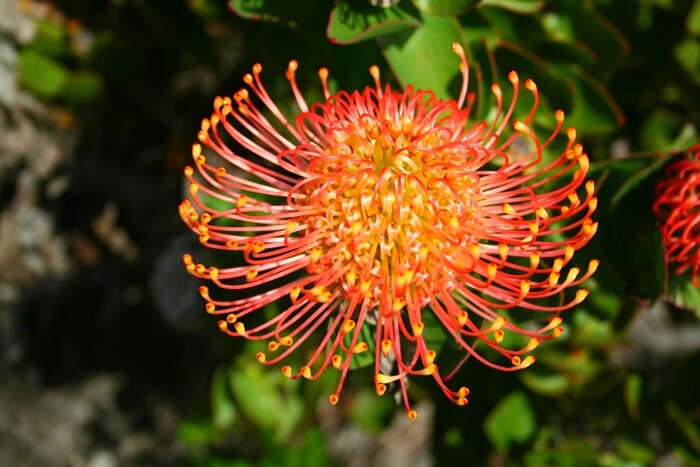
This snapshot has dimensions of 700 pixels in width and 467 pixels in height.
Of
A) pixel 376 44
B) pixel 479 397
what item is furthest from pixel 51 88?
pixel 479 397

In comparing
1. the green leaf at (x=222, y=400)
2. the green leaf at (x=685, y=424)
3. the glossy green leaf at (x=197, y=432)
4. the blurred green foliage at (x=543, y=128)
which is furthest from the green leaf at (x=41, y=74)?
the green leaf at (x=685, y=424)

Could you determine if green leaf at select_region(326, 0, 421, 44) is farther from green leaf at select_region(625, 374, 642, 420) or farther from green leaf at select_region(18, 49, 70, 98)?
green leaf at select_region(18, 49, 70, 98)

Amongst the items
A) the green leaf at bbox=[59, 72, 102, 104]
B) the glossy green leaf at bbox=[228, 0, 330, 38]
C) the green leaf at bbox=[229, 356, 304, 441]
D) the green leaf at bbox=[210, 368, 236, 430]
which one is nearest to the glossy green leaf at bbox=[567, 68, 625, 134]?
the glossy green leaf at bbox=[228, 0, 330, 38]

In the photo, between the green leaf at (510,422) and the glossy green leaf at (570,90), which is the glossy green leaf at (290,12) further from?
the green leaf at (510,422)

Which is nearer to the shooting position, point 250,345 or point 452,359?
point 452,359

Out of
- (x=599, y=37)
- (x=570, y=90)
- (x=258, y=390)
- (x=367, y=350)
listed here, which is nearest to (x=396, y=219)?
(x=367, y=350)

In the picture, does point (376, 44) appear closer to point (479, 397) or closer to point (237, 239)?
point (237, 239)

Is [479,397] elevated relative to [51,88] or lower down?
lower down

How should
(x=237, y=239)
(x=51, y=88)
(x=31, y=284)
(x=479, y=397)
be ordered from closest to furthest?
1. (x=237, y=239)
2. (x=479, y=397)
3. (x=51, y=88)
4. (x=31, y=284)
